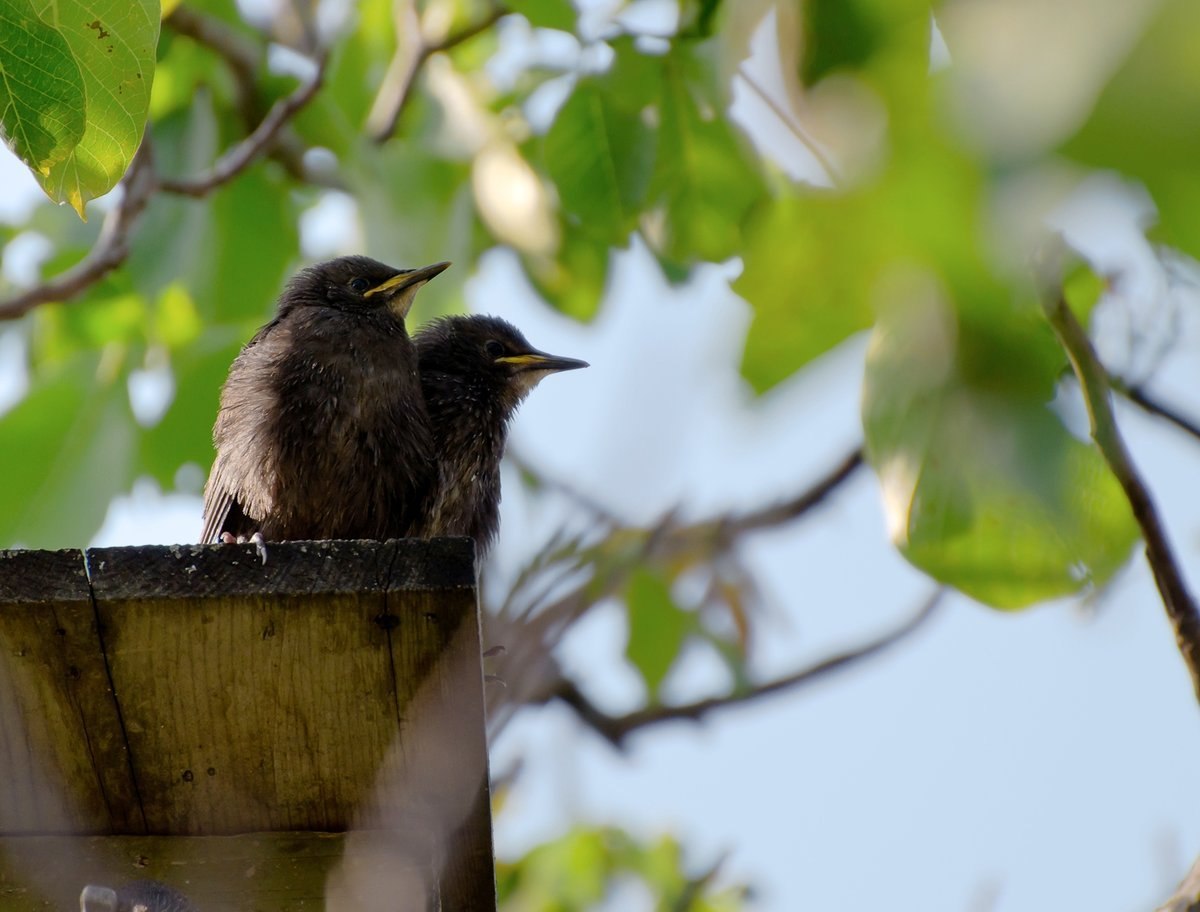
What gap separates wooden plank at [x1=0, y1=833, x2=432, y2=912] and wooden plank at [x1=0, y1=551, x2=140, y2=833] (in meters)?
0.04

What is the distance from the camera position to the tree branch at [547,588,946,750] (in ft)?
16.0

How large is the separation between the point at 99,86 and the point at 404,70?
3.43m

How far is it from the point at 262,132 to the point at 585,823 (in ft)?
8.41

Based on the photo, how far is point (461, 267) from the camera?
14.3ft

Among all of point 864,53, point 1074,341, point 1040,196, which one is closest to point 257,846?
point 1074,341

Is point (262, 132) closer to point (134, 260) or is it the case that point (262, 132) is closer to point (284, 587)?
point (134, 260)

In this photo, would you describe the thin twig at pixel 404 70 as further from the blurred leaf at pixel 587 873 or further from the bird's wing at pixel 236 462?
the blurred leaf at pixel 587 873

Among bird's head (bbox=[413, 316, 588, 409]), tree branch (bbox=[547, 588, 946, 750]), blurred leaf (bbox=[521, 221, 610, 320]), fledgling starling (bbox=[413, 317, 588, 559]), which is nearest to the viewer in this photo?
fledgling starling (bbox=[413, 317, 588, 559])

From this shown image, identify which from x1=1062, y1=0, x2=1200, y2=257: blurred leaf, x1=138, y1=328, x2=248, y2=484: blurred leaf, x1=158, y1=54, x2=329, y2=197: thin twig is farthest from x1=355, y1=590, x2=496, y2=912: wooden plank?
x1=158, y1=54, x2=329, y2=197: thin twig

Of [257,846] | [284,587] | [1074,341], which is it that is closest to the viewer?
[1074,341]

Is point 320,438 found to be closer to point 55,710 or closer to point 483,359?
point 483,359

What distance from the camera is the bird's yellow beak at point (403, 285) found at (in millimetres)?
4125

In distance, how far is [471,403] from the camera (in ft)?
13.7

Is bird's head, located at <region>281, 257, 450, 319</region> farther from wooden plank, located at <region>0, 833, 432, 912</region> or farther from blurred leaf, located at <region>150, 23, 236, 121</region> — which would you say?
wooden plank, located at <region>0, 833, 432, 912</region>
